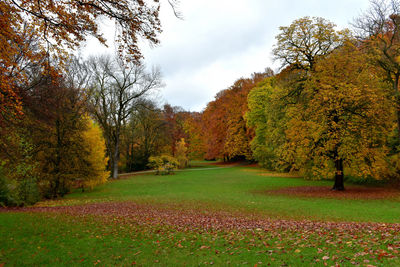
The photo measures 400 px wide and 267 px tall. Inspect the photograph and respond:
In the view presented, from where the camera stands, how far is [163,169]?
1587 inches

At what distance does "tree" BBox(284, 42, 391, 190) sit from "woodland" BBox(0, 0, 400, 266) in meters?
0.09

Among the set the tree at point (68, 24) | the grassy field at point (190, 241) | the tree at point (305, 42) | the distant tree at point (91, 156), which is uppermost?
the tree at point (305, 42)

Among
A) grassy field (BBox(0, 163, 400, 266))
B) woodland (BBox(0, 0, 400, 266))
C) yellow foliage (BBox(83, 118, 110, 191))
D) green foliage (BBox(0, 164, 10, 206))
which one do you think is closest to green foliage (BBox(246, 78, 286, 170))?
woodland (BBox(0, 0, 400, 266))

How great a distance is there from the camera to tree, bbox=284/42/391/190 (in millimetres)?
16750

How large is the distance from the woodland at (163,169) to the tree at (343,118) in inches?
3.4

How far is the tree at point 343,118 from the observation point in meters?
16.8

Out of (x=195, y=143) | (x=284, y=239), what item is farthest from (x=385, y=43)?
(x=195, y=143)

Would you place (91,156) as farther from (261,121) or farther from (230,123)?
(230,123)

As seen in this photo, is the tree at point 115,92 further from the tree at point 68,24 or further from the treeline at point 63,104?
the tree at point 68,24

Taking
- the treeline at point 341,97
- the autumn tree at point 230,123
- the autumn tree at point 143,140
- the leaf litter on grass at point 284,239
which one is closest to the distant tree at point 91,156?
the leaf litter on grass at point 284,239

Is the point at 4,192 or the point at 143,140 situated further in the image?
the point at 143,140

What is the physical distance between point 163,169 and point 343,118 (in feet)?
91.1

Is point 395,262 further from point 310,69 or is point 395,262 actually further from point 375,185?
point 375,185

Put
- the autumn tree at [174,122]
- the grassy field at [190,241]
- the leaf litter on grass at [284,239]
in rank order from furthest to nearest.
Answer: the autumn tree at [174,122] → the grassy field at [190,241] → the leaf litter on grass at [284,239]
